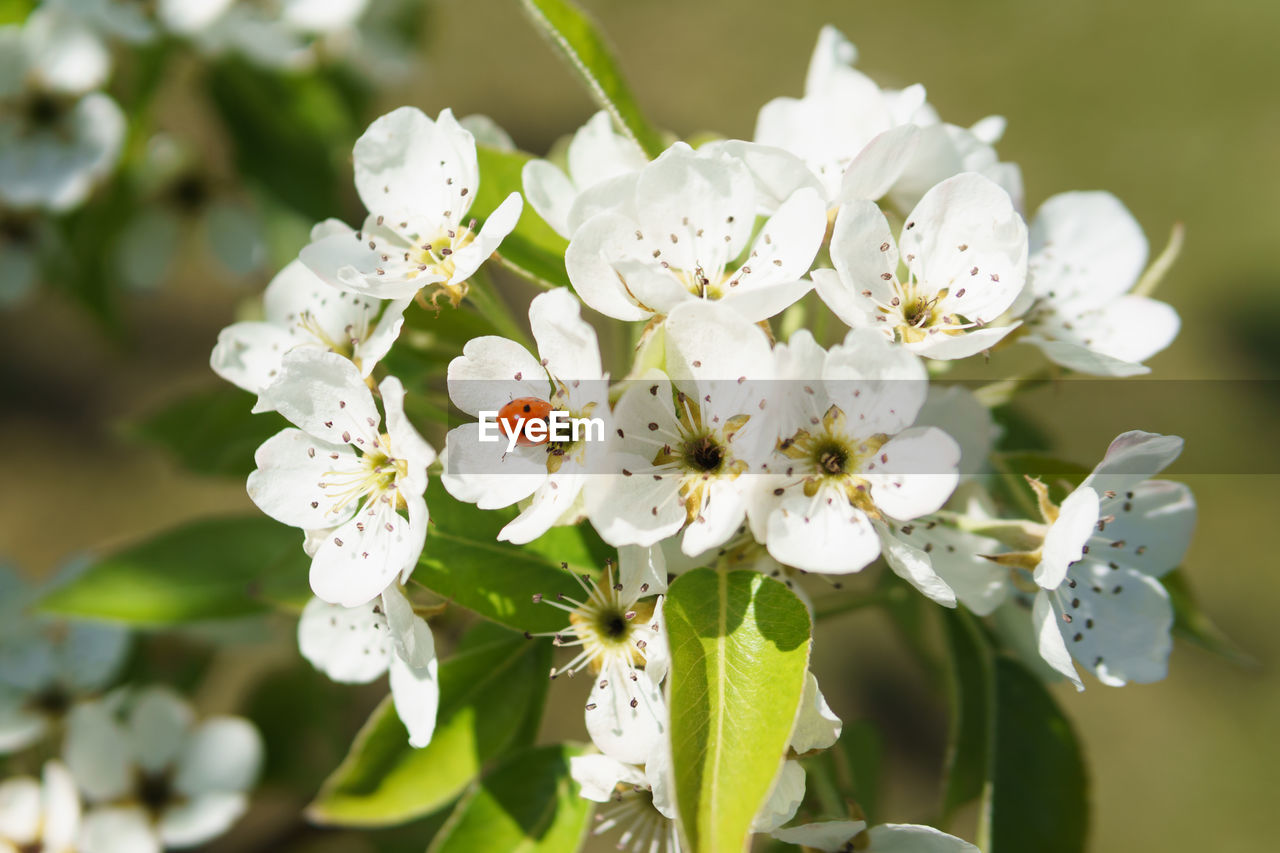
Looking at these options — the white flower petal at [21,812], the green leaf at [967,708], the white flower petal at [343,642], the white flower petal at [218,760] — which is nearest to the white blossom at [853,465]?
the green leaf at [967,708]

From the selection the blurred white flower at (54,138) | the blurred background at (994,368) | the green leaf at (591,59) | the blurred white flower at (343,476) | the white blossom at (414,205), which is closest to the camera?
the blurred white flower at (343,476)

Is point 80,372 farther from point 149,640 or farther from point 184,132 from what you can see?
point 149,640

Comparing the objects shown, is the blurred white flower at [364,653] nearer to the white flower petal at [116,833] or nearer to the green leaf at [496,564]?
the green leaf at [496,564]

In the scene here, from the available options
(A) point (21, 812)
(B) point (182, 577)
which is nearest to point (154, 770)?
(A) point (21, 812)

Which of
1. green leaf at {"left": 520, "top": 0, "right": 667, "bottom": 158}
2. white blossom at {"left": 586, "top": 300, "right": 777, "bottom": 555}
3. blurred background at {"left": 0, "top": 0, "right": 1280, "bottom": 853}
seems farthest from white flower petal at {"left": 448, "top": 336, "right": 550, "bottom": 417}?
blurred background at {"left": 0, "top": 0, "right": 1280, "bottom": 853}

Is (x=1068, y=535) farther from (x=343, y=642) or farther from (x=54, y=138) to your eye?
(x=54, y=138)

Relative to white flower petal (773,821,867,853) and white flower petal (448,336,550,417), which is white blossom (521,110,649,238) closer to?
white flower petal (448,336,550,417)
